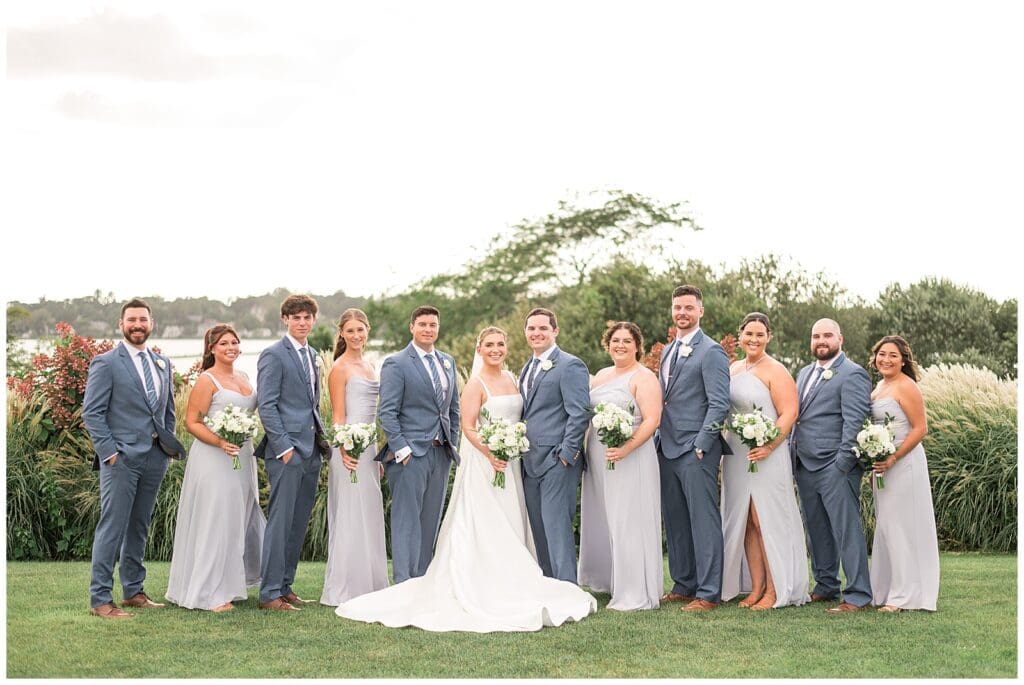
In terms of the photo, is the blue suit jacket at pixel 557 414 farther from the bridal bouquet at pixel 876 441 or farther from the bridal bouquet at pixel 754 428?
the bridal bouquet at pixel 876 441

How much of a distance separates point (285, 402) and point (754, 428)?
11.0 ft

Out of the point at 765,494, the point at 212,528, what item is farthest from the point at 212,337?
the point at 765,494

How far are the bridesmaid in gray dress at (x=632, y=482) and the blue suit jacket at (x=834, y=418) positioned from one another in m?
1.06

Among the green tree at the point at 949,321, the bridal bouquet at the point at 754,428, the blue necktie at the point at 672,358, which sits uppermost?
the green tree at the point at 949,321

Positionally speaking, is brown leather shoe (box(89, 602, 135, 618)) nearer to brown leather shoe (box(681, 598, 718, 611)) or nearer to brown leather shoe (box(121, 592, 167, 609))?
brown leather shoe (box(121, 592, 167, 609))

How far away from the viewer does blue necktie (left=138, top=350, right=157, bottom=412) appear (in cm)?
828

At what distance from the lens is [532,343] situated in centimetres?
861

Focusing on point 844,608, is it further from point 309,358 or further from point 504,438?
point 309,358

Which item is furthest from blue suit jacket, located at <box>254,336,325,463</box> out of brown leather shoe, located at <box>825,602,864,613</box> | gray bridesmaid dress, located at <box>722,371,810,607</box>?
brown leather shoe, located at <box>825,602,864,613</box>

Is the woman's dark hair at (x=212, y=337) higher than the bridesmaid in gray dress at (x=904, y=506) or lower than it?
higher

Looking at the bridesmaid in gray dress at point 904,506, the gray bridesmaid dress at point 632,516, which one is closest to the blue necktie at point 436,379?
the gray bridesmaid dress at point 632,516

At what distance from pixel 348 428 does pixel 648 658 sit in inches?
111

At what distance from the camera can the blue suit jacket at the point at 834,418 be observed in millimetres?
8227

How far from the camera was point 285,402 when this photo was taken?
8.50m
